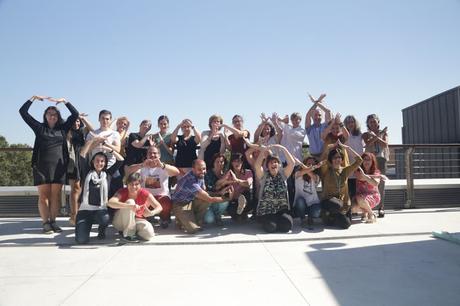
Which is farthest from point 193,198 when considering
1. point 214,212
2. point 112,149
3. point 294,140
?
point 294,140

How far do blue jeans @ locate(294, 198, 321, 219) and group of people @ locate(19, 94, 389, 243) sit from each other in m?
0.01

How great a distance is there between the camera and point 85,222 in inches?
169

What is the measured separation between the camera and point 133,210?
13.9 ft

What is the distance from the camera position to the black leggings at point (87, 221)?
13.9ft

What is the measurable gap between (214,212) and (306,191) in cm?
142

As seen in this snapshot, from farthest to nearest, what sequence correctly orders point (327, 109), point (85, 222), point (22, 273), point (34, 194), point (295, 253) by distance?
point (34, 194) < point (327, 109) < point (85, 222) < point (295, 253) < point (22, 273)

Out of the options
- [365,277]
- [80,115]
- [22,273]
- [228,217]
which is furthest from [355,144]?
Result: [22,273]

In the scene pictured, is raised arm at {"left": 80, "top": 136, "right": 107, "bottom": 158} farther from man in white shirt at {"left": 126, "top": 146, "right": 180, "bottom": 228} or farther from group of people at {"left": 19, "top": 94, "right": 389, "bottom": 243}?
man in white shirt at {"left": 126, "top": 146, "right": 180, "bottom": 228}

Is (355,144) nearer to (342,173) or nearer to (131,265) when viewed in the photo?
(342,173)

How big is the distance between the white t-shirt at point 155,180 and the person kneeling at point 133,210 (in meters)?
0.44

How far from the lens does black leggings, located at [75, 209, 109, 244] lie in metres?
4.24

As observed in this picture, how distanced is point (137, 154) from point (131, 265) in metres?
2.32

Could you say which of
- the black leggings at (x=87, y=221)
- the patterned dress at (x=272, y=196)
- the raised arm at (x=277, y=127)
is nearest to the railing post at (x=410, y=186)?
the raised arm at (x=277, y=127)

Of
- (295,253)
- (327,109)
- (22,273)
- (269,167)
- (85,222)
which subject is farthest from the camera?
(327,109)
